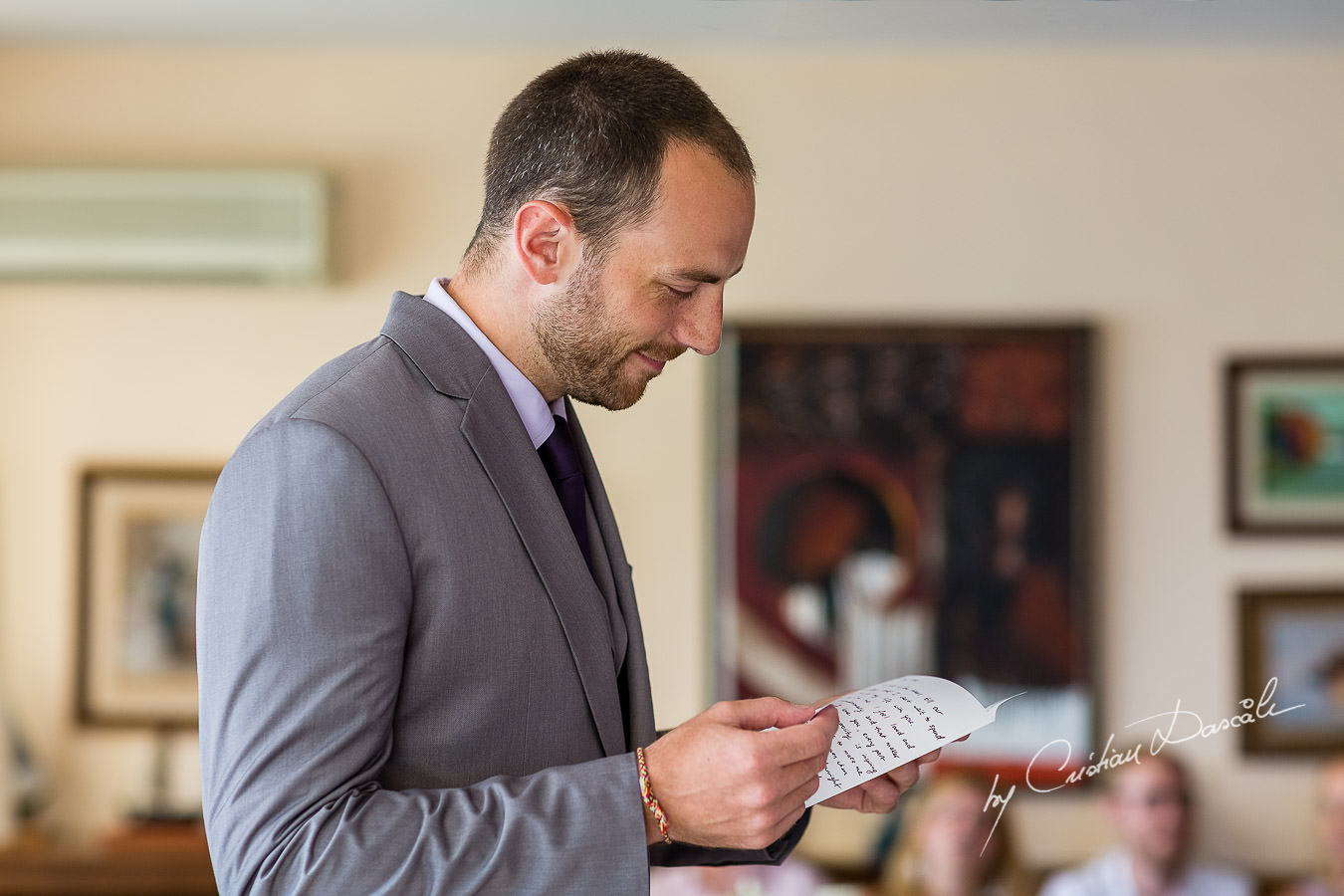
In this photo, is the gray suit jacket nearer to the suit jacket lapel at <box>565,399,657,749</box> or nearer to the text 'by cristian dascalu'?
the suit jacket lapel at <box>565,399,657,749</box>

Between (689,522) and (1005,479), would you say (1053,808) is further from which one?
(689,522)

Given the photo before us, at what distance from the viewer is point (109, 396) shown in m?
2.43

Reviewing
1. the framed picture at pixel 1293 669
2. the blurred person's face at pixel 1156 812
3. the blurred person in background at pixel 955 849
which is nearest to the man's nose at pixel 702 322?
the blurred person in background at pixel 955 849

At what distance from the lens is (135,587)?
244 centimetres

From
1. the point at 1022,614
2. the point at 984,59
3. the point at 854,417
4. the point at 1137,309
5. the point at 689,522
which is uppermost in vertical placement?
the point at 984,59

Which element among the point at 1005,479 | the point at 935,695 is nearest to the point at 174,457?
the point at 1005,479

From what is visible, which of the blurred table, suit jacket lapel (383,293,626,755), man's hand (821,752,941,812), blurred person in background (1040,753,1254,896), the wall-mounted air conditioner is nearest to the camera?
suit jacket lapel (383,293,626,755)

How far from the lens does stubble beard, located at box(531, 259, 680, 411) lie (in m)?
0.74

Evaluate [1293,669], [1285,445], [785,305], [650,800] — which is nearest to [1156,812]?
[1293,669]

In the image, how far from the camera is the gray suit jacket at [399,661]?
61 centimetres

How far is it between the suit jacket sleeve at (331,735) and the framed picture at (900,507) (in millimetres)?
1725

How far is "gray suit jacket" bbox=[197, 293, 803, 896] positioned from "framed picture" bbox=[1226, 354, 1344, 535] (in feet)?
6.31

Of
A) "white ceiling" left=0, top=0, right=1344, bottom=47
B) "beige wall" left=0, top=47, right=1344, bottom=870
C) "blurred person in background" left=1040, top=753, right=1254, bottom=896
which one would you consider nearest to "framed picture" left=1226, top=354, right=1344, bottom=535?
"beige wall" left=0, top=47, right=1344, bottom=870

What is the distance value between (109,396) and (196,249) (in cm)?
36
